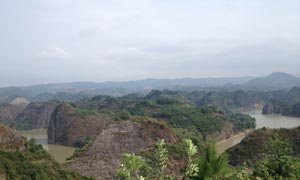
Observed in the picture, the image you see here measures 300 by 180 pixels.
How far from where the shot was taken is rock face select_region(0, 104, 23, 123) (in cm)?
8190

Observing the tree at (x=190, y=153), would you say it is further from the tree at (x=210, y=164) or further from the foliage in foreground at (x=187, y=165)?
the tree at (x=210, y=164)

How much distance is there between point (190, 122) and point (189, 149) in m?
47.8

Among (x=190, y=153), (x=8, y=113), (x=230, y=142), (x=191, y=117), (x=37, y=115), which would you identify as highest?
(x=190, y=153)

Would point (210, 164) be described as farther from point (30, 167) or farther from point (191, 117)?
point (191, 117)

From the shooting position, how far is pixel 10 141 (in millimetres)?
27703

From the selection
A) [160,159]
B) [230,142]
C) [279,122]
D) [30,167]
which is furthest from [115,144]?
[279,122]

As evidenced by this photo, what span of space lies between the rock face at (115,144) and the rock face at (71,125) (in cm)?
1529

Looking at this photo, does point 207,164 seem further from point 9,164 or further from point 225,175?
point 9,164

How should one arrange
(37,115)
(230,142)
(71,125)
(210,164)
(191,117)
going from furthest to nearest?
1. (37,115)
2. (71,125)
3. (191,117)
4. (230,142)
5. (210,164)

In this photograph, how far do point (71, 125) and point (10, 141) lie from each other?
2799 centimetres

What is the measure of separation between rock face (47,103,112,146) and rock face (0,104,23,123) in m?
28.1

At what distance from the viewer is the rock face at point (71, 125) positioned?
176ft

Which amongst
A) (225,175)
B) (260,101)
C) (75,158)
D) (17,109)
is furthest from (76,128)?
(260,101)

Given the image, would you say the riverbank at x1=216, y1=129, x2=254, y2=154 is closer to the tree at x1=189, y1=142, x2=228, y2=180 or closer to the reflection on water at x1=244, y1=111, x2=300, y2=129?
the reflection on water at x1=244, y1=111, x2=300, y2=129
